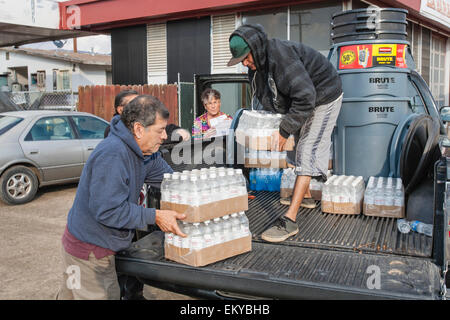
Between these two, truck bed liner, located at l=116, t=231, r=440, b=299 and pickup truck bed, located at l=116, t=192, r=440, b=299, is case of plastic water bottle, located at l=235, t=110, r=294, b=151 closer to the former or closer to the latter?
pickup truck bed, located at l=116, t=192, r=440, b=299

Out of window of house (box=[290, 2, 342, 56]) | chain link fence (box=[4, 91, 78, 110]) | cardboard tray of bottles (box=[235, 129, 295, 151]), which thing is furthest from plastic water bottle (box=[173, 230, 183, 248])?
chain link fence (box=[4, 91, 78, 110])

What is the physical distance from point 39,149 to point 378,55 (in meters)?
6.24

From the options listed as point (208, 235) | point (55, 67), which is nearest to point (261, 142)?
point (208, 235)

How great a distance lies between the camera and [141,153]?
9.64 feet

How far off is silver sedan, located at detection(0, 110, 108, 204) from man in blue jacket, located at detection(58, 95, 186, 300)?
5694 millimetres

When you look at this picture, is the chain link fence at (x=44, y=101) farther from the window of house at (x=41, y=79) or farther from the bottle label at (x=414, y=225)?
the window of house at (x=41, y=79)

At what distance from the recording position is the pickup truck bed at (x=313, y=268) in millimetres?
2613

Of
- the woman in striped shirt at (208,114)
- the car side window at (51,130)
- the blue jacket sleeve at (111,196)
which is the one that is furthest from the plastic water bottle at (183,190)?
the car side window at (51,130)

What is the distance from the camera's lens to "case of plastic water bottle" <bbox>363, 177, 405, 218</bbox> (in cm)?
418

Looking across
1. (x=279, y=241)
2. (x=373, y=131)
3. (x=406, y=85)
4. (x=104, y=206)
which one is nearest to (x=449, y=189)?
(x=279, y=241)

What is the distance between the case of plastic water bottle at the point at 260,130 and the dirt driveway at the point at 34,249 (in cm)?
170

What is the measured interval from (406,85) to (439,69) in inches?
642

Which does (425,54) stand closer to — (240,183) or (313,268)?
(240,183)

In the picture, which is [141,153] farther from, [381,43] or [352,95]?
[381,43]
